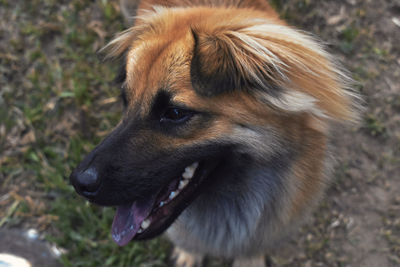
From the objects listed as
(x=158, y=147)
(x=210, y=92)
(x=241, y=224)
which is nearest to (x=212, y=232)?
(x=241, y=224)

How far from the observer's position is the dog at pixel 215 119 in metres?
1.81

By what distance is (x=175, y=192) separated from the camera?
6.74ft

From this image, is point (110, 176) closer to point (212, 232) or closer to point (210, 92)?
point (210, 92)

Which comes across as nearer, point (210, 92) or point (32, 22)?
point (210, 92)

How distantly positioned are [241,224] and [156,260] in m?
1.13

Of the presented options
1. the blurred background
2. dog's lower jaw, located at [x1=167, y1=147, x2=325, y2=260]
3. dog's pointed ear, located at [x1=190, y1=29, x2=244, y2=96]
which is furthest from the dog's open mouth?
the blurred background

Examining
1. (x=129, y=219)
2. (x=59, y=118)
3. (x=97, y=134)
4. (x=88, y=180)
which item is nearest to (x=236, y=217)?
(x=129, y=219)

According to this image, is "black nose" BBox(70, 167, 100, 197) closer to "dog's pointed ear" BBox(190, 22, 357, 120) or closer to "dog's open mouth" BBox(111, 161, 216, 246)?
"dog's open mouth" BBox(111, 161, 216, 246)

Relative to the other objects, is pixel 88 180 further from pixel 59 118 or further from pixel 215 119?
pixel 59 118

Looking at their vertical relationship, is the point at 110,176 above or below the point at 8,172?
above

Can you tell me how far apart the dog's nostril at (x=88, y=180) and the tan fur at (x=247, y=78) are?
355 millimetres

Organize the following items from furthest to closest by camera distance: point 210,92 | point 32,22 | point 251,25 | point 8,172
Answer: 1. point 32,22
2. point 8,172
3. point 251,25
4. point 210,92

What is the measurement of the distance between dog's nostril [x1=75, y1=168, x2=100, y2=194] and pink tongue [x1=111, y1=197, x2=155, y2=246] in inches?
13.3

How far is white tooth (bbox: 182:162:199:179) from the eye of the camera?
2.03m
